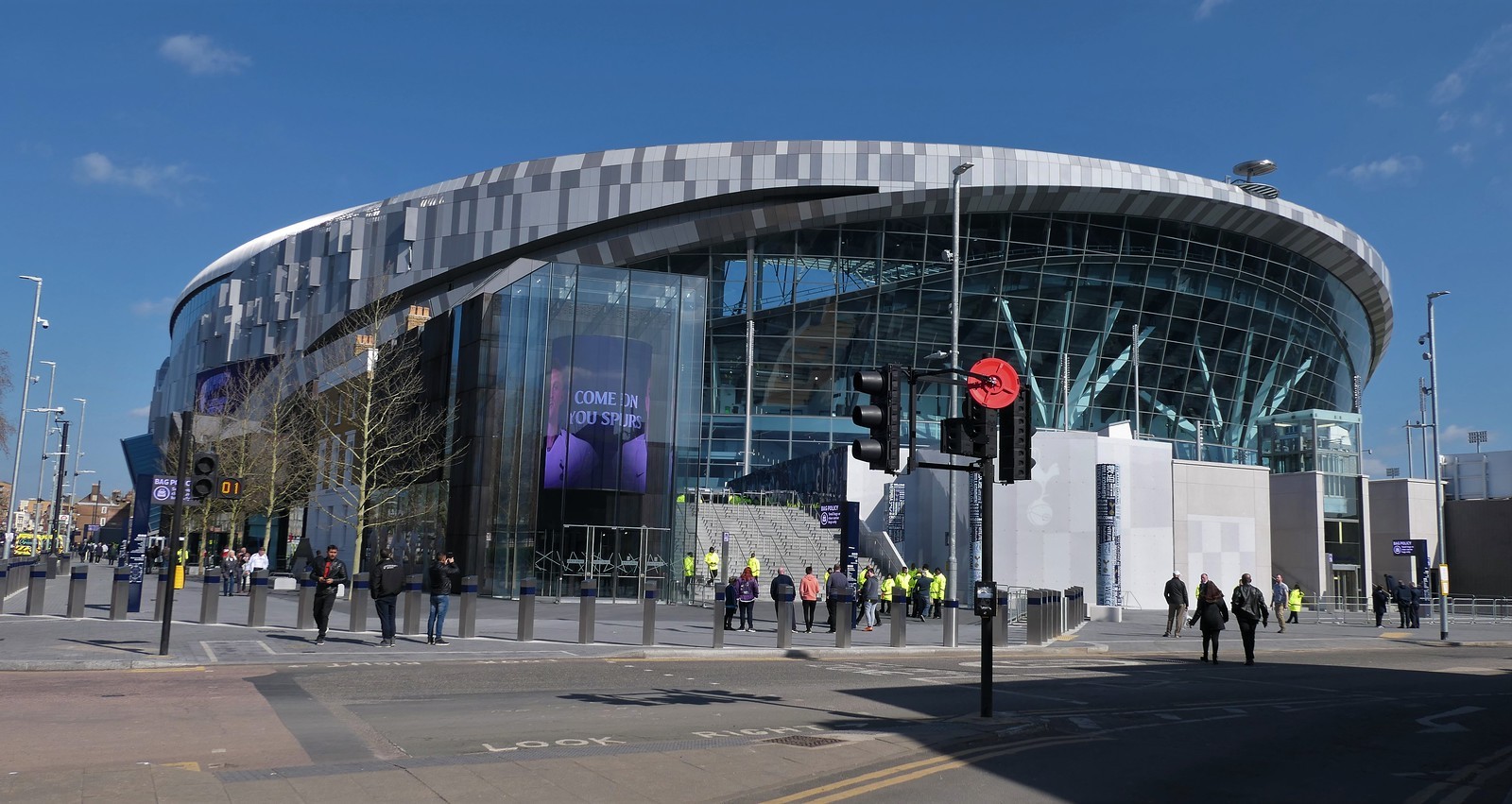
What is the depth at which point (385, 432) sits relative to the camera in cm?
4325

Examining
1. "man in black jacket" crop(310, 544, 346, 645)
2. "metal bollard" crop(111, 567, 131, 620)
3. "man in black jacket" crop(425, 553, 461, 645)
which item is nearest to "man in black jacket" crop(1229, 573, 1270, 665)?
"man in black jacket" crop(425, 553, 461, 645)

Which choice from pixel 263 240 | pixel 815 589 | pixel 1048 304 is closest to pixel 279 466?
pixel 815 589

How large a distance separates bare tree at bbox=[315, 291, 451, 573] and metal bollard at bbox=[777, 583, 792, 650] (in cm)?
2112

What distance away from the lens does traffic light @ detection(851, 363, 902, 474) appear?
11.7 meters

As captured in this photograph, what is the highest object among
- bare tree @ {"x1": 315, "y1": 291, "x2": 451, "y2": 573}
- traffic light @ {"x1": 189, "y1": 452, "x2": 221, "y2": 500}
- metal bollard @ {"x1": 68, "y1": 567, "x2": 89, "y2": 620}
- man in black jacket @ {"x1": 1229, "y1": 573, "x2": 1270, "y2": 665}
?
bare tree @ {"x1": 315, "y1": 291, "x2": 451, "y2": 573}

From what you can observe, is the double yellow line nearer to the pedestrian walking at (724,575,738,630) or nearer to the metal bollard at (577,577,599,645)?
the metal bollard at (577,577,599,645)

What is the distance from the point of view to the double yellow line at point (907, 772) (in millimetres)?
8414

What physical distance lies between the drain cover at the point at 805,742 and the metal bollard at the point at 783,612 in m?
11.2

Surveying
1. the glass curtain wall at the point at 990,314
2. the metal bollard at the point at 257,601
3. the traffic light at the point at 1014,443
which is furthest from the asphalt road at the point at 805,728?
the glass curtain wall at the point at 990,314

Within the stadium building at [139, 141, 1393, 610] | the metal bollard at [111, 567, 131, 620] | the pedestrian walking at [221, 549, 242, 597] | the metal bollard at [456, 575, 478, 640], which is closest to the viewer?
the metal bollard at [456, 575, 478, 640]

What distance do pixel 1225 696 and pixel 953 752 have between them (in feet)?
25.0

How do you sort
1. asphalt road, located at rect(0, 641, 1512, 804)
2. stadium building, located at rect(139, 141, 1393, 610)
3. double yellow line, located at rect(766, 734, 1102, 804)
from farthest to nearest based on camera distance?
stadium building, located at rect(139, 141, 1393, 610)
asphalt road, located at rect(0, 641, 1512, 804)
double yellow line, located at rect(766, 734, 1102, 804)

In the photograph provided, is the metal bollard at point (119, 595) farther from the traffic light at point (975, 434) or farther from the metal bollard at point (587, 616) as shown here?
the traffic light at point (975, 434)

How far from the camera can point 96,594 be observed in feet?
117
